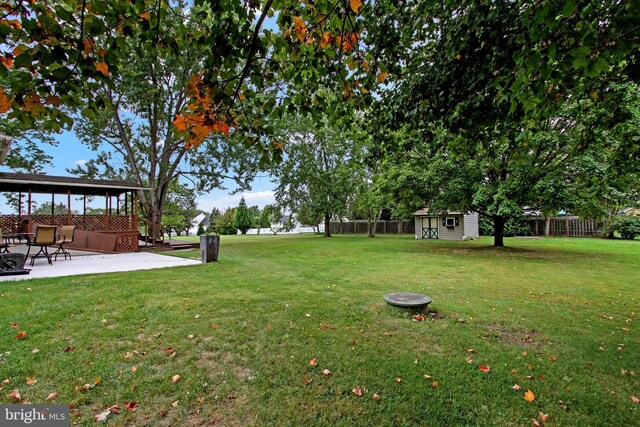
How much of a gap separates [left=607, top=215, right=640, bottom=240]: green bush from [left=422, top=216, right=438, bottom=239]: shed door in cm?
1052

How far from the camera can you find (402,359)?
3.12 metres

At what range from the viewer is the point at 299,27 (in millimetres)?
2775

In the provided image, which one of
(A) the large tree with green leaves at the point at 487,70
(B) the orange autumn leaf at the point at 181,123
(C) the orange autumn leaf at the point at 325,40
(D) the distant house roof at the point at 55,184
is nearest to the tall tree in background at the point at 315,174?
(D) the distant house roof at the point at 55,184

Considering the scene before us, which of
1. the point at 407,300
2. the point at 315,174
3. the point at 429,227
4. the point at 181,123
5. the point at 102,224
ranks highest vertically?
the point at 315,174

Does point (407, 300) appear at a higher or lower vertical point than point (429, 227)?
lower

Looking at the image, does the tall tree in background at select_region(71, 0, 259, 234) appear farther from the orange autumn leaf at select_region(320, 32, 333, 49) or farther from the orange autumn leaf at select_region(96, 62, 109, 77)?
the orange autumn leaf at select_region(96, 62, 109, 77)

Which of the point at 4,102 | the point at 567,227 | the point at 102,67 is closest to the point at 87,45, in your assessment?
the point at 102,67

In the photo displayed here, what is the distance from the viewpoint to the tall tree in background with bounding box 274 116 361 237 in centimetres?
2405

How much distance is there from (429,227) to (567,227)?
10452 mm

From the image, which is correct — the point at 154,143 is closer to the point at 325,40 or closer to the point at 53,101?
the point at 325,40

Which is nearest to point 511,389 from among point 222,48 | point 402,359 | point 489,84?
point 402,359

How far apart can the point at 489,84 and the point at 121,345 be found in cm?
496

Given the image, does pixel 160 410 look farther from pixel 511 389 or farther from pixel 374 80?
pixel 374 80

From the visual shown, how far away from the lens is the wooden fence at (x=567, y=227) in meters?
22.5
